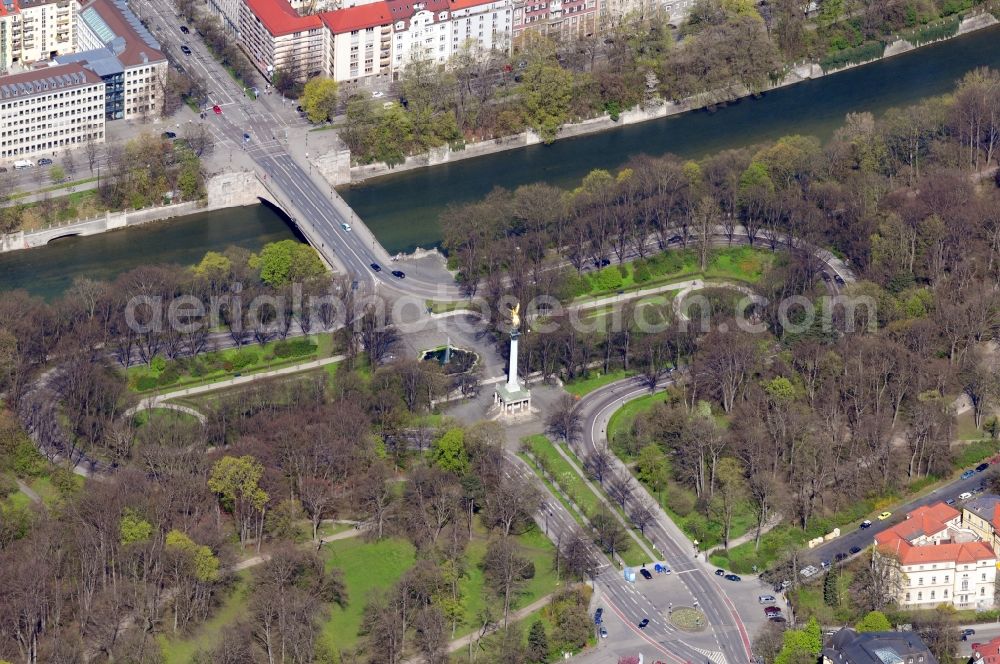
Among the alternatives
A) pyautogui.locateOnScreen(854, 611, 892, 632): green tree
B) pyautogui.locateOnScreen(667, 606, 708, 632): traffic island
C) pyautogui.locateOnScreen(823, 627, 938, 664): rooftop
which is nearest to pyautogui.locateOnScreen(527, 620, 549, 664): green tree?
pyautogui.locateOnScreen(667, 606, 708, 632): traffic island

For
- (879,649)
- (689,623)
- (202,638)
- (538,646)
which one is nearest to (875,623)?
(879,649)

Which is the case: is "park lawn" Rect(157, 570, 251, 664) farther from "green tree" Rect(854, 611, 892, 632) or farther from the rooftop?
"green tree" Rect(854, 611, 892, 632)

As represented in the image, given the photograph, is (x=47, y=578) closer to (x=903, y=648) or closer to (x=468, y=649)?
(x=468, y=649)

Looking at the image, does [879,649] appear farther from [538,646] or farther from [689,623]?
[538,646]

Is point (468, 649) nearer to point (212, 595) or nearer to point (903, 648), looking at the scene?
point (212, 595)

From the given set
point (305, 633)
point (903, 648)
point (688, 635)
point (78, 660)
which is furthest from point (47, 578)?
point (903, 648)

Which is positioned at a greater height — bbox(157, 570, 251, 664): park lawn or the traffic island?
bbox(157, 570, 251, 664): park lawn
